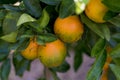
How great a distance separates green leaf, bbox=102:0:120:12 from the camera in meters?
0.65

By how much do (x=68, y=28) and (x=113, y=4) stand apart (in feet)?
0.41

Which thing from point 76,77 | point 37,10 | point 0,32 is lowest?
point 76,77

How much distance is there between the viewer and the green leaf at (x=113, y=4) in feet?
2.14

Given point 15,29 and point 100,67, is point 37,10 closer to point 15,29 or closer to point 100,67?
point 15,29

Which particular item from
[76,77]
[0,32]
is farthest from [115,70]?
[76,77]

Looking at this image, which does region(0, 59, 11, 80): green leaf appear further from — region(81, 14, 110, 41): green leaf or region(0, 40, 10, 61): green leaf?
region(81, 14, 110, 41): green leaf

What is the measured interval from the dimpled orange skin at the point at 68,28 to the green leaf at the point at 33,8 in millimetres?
47

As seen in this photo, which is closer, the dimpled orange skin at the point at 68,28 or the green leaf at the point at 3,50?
the dimpled orange skin at the point at 68,28

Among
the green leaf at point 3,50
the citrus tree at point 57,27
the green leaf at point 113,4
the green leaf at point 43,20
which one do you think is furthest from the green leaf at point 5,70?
the green leaf at point 113,4

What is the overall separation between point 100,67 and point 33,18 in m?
0.18

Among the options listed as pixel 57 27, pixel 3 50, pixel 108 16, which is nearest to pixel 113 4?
pixel 108 16

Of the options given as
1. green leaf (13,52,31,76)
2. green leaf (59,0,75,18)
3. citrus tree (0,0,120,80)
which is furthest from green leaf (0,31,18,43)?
green leaf (13,52,31,76)

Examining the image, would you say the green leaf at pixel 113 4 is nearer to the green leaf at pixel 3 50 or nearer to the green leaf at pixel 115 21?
the green leaf at pixel 115 21

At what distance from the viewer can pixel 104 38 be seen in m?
0.73
